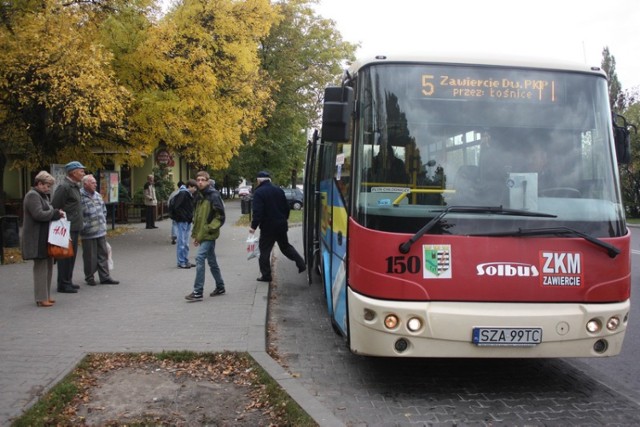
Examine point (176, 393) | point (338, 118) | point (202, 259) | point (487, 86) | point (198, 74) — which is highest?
point (198, 74)

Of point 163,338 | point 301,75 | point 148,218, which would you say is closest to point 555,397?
point 163,338

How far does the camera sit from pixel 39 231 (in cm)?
739

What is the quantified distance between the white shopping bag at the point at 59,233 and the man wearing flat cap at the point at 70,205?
845mm

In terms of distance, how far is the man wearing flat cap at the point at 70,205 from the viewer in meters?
8.34

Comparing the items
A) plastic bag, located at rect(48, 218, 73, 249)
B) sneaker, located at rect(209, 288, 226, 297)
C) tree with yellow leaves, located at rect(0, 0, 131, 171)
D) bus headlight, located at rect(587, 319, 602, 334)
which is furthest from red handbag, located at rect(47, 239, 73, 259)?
bus headlight, located at rect(587, 319, 602, 334)

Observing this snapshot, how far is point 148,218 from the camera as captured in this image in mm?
20188

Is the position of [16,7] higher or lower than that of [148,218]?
higher

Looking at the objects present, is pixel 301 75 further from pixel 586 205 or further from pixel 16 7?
pixel 586 205

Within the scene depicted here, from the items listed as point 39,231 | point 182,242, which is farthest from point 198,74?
point 39,231

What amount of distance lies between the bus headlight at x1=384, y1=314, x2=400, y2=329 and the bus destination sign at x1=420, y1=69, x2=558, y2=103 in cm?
184

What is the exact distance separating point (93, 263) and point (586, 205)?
7.42 metres

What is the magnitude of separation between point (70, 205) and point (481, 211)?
20.9ft

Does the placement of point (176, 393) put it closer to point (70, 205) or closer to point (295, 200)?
point (70, 205)

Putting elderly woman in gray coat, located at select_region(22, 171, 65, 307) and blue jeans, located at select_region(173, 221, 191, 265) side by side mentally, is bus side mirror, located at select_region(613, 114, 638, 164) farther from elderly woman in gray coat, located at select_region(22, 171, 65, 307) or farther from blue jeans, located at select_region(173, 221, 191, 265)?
blue jeans, located at select_region(173, 221, 191, 265)
